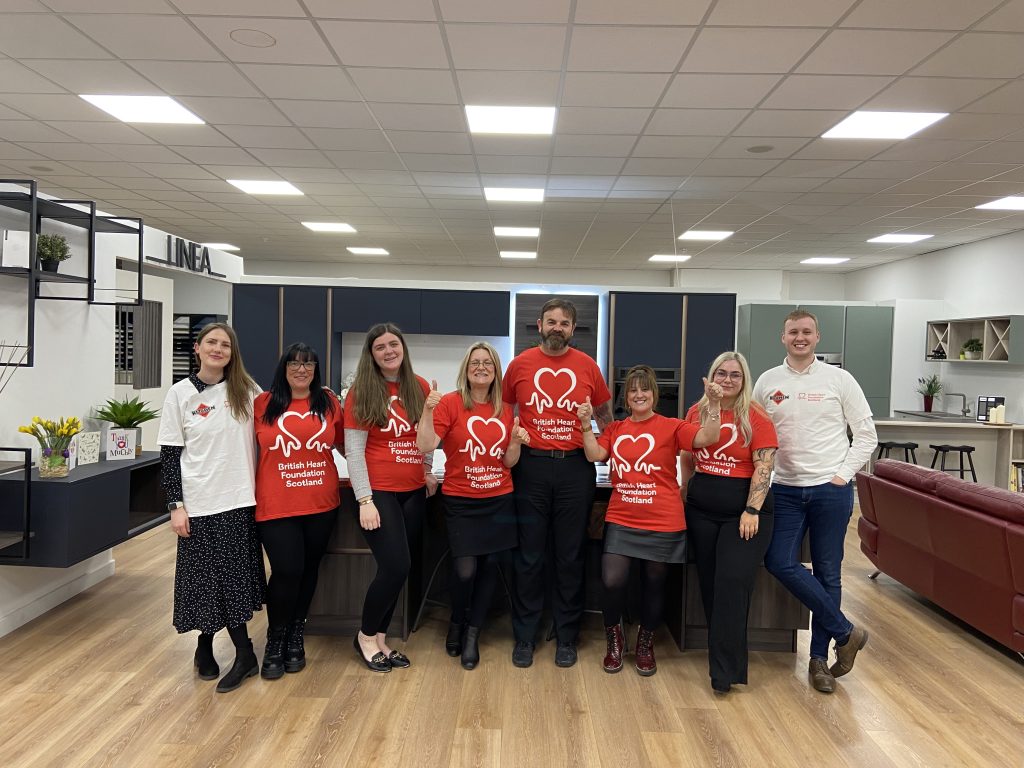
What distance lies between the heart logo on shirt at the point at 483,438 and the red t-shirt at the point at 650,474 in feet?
1.81

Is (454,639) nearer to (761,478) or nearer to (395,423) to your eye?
(395,423)

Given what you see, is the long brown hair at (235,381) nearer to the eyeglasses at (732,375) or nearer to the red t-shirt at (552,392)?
the red t-shirt at (552,392)

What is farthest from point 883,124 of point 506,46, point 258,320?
point 258,320

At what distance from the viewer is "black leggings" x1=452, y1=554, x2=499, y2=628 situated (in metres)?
3.42

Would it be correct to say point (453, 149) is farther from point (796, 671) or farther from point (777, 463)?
point (796, 671)

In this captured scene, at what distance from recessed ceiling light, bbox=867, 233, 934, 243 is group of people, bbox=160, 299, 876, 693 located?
7.69 metres

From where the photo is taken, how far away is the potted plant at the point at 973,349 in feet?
31.0

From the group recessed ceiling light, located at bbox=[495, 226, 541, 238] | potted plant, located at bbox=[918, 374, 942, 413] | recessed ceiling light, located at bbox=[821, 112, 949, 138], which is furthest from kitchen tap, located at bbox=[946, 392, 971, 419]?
recessed ceiling light, located at bbox=[495, 226, 541, 238]

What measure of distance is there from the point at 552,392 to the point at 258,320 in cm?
455

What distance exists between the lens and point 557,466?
3412mm

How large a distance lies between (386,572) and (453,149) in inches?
161

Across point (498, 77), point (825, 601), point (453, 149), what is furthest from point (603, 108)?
point (825, 601)

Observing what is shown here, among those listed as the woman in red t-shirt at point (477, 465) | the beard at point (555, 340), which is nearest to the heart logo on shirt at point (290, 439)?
the woman in red t-shirt at point (477, 465)

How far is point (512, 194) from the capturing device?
25.9 feet
